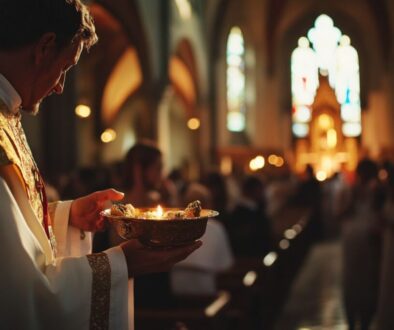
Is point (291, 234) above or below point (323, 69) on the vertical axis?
below

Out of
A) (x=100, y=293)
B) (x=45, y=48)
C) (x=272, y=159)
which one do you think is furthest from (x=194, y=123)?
(x=100, y=293)

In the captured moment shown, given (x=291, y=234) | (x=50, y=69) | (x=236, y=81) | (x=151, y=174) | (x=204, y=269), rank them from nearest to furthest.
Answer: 1. (x=50, y=69)
2. (x=151, y=174)
3. (x=204, y=269)
4. (x=291, y=234)
5. (x=236, y=81)

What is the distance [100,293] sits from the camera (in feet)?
5.21

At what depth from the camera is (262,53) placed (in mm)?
22484

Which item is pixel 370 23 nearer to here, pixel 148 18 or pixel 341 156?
pixel 341 156

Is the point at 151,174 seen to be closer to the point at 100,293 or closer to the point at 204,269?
the point at 204,269

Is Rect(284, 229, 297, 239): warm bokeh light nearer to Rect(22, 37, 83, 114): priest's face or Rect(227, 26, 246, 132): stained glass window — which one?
Rect(22, 37, 83, 114): priest's face

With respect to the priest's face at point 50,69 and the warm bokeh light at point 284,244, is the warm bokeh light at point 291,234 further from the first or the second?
the priest's face at point 50,69

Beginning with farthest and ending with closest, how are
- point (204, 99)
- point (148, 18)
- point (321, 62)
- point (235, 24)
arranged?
1. point (321, 62)
2. point (235, 24)
3. point (204, 99)
4. point (148, 18)

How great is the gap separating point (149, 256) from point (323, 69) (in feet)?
75.7

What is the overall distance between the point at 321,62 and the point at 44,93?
23.2 metres

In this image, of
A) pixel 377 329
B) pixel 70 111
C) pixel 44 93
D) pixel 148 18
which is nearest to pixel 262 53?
pixel 148 18

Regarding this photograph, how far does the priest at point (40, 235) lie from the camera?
1.42 metres

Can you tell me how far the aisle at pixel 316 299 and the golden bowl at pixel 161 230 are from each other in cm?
477
